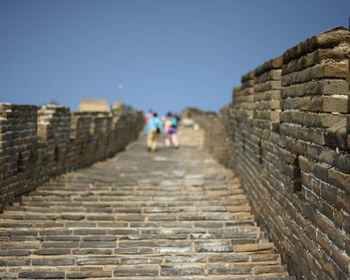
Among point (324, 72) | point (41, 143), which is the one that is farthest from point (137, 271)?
point (41, 143)

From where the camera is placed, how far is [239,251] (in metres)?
5.39

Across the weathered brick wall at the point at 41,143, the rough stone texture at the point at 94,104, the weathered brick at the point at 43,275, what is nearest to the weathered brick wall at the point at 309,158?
the weathered brick at the point at 43,275

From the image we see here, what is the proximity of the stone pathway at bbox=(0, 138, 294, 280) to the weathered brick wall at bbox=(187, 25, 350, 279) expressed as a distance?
1.55 feet

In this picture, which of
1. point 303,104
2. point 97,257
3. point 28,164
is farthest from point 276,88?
point 28,164

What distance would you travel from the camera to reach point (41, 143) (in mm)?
7789

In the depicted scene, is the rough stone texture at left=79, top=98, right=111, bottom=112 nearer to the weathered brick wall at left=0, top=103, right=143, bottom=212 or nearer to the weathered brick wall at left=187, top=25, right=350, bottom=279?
the weathered brick wall at left=0, top=103, right=143, bottom=212

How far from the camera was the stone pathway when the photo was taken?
4.90 m

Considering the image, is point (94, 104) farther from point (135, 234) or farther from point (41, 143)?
point (135, 234)

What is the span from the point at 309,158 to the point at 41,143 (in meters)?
5.07

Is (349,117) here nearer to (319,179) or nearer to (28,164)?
(319,179)

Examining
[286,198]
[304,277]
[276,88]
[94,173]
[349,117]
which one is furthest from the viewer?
[94,173]

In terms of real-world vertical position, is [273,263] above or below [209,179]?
below

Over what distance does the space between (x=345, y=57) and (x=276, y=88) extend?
2191 mm

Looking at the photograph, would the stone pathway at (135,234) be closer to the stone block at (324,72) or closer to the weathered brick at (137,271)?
the weathered brick at (137,271)
